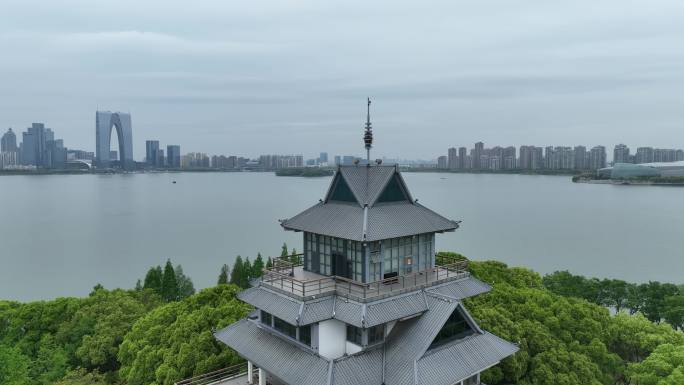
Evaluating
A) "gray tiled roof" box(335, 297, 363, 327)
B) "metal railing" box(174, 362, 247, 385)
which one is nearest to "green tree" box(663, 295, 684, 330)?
"gray tiled roof" box(335, 297, 363, 327)

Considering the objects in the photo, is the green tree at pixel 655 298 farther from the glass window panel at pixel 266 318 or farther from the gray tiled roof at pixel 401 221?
the glass window panel at pixel 266 318

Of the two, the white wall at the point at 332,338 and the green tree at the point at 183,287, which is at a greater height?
the white wall at the point at 332,338

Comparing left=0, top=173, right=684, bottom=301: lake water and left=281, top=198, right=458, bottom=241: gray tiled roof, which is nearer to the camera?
left=281, top=198, right=458, bottom=241: gray tiled roof

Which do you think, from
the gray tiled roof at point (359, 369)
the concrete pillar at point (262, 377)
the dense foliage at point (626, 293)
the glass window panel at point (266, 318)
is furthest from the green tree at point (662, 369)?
the dense foliage at point (626, 293)

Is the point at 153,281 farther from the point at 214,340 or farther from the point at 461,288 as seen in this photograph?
the point at 461,288

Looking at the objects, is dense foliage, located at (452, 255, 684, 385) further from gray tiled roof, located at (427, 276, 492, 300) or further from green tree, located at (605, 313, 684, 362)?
gray tiled roof, located at (427, 276, 492, 300)

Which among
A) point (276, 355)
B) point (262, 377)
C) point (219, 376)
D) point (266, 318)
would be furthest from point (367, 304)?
point (219, 376)
